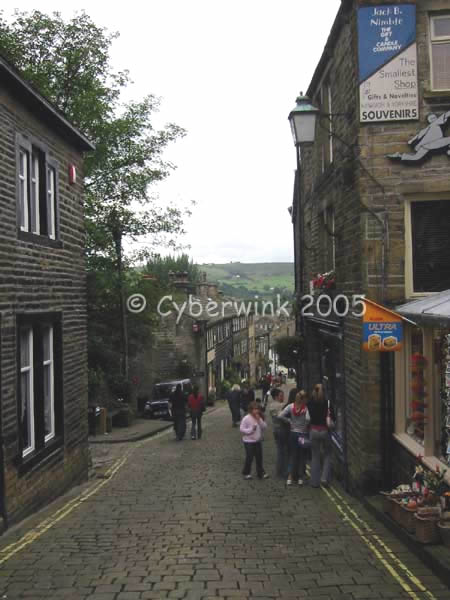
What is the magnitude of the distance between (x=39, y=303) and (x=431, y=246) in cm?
607

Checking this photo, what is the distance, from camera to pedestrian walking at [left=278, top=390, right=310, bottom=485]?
38.3 feet

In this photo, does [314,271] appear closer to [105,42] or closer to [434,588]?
[434,588]

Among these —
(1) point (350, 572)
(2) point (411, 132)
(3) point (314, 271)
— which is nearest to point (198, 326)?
(3) point (314, 271)

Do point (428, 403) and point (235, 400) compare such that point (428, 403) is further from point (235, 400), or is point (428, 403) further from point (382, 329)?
point (235, 400)

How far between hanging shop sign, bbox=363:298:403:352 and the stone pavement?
94.2 inches

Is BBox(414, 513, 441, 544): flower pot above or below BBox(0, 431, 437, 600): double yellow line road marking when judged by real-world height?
above

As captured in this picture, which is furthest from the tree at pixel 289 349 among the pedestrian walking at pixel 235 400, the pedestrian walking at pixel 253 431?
the pedestrian walking at pixel 253 431

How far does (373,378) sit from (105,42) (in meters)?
18.5

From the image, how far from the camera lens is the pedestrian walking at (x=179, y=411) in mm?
18922

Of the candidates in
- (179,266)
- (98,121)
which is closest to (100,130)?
(98,121)

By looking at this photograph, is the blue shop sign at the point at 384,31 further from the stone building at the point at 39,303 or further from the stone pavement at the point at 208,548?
the stone pavement at the point at 208,548

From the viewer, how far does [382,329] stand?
30.3ft

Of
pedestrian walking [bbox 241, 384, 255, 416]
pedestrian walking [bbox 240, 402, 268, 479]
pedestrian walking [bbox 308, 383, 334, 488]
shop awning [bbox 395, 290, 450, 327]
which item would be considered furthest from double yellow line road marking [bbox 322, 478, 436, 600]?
pedestrian walking [bbox 241, 384, 255, 416]

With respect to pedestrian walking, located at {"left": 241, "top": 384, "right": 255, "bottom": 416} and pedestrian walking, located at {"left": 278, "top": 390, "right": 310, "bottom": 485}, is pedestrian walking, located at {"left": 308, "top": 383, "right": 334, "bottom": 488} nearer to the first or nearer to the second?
pedestrian walking, located at {"left": 278, "top": 390, "right": 310, "bottom": 485}
